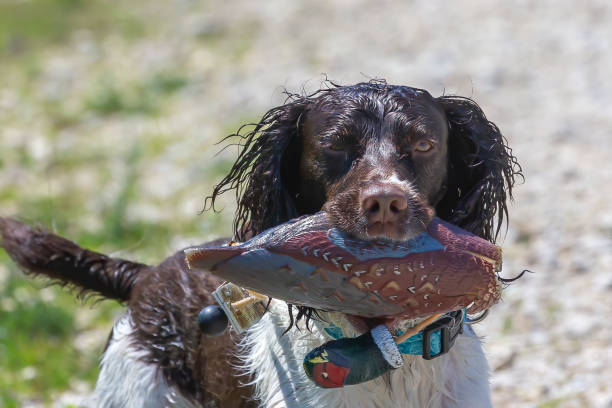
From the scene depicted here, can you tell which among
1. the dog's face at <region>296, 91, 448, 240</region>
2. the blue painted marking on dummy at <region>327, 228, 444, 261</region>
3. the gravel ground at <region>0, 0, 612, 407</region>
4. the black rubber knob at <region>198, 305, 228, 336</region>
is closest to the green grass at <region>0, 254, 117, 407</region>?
the gravel ground at <region>0, 0, 612, 407</region>

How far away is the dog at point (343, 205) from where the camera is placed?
2680 mm

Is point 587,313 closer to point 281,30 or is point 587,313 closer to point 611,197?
point 611,197

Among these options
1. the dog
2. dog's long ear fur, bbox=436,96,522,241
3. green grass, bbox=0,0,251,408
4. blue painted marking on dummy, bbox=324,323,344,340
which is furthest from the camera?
green grass, bbox=0,0,251,408

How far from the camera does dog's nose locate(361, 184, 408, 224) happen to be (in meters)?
2.41

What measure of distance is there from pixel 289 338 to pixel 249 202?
0.48 meters

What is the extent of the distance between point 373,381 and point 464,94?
18.4ft

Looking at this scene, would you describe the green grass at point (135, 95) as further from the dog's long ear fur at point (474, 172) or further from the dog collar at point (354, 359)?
the dog collar at point (354, 359)

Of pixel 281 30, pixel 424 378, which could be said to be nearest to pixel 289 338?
pixel 424 378

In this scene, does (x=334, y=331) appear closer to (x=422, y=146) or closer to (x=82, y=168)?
(x=422, y=146)

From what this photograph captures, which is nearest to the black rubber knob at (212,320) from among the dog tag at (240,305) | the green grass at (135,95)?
the dog tag at (240,305)

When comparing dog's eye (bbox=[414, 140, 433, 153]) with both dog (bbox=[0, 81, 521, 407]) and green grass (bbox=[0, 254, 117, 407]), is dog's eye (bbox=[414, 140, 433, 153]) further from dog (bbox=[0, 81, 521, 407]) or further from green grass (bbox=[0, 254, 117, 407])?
green grass (bbox=[0, 254, 117, 407])

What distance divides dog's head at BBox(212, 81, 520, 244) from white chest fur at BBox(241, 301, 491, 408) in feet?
1.24

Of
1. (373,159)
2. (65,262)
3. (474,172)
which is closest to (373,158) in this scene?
(373,159)

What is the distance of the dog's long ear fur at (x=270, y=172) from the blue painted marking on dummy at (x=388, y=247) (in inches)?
21.6
